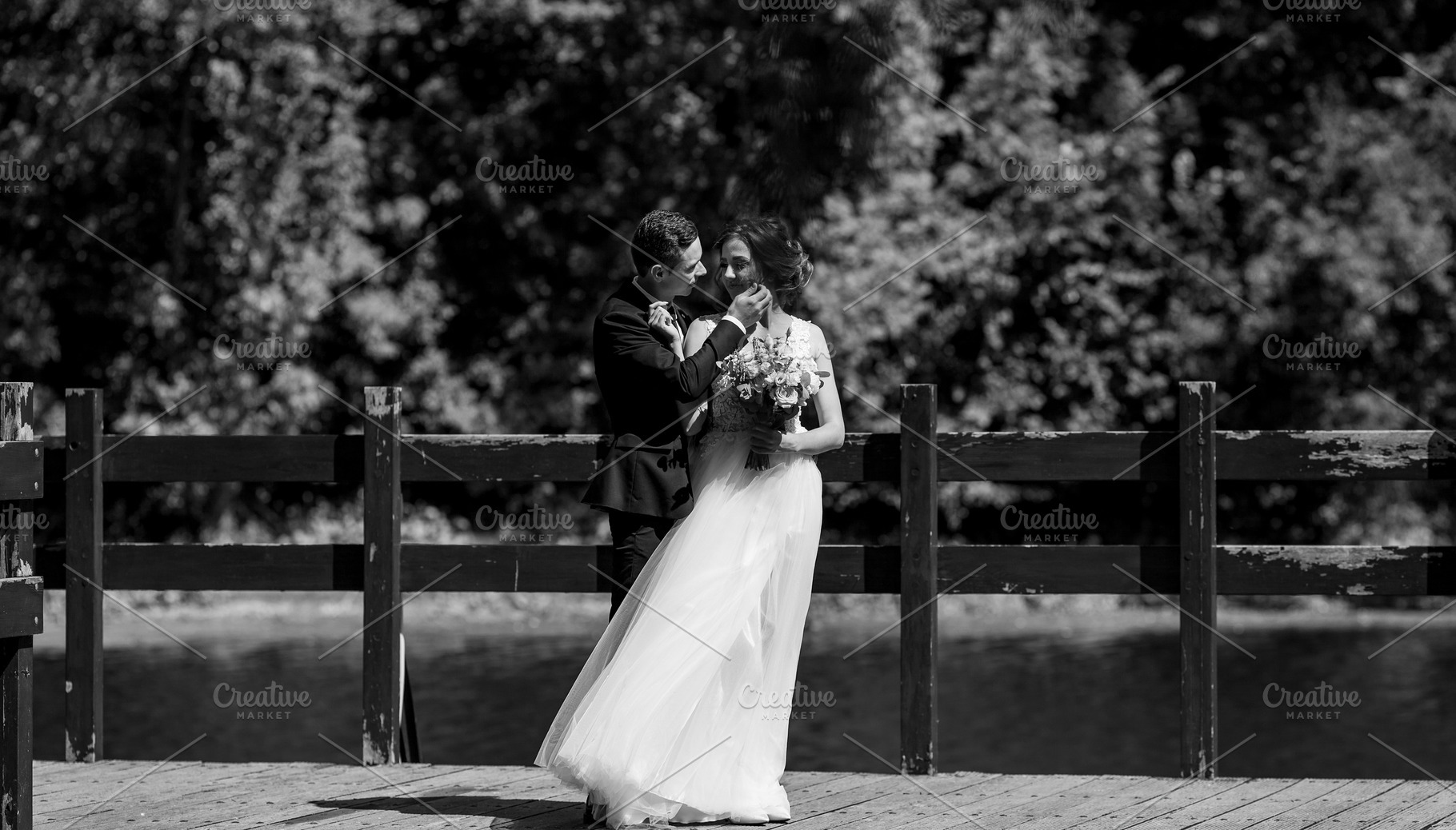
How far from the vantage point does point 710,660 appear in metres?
5.48

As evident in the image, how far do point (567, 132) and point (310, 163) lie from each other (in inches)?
117

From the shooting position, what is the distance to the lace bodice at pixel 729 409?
18.7 ft

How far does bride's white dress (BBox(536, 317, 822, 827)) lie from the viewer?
5.33 meters

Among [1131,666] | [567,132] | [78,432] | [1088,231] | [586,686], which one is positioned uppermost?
[567,132]

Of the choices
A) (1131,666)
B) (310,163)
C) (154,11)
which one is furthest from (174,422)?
(1131,666)

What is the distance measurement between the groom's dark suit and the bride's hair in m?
0.29

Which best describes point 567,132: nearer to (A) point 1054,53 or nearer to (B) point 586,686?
(A) point 1054,53

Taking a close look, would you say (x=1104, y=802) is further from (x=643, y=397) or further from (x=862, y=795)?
(x=643, y=397)

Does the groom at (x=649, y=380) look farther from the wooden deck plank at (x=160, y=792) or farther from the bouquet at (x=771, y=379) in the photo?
the wooden deck plank at (x=160, y=792)

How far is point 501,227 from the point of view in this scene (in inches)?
757

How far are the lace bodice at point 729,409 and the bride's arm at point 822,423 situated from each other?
5cm

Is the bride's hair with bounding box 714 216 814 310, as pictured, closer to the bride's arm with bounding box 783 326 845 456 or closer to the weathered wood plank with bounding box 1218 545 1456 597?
the bride's arm with bounding box 783 326 845 456

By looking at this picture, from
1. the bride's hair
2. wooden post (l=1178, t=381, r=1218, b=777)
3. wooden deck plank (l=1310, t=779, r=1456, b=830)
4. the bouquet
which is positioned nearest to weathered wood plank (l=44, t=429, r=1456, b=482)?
wooden post (l=1178, t=381, r=1218, b=777)

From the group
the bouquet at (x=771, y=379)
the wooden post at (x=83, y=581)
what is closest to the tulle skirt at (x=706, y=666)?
the bouquet at (x=771, y=379)
